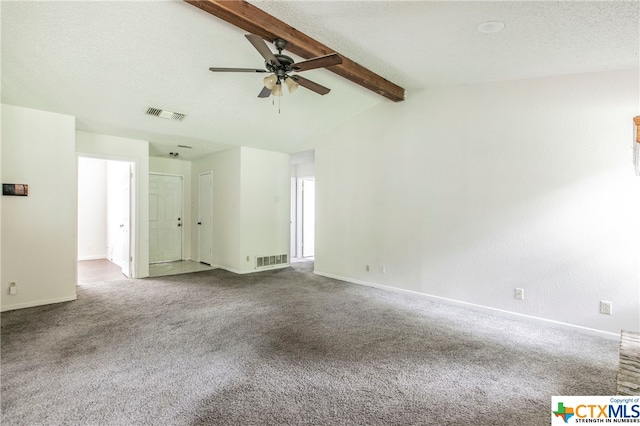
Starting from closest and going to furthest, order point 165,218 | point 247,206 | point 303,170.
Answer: point 247,206 < point 165,218 < point 303,170

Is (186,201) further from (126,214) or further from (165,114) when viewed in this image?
(165,114)

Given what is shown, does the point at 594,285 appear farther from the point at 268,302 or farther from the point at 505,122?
the point at 268,302

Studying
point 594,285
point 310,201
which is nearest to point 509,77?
point 594,285

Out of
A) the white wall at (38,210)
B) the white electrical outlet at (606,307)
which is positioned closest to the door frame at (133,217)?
the white wall at (38,210)

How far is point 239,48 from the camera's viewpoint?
3.30m

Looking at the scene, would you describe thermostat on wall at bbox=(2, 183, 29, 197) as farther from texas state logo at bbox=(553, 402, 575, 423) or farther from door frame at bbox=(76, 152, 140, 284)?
texas state logo at bbox=(553, 402, 575, 423)

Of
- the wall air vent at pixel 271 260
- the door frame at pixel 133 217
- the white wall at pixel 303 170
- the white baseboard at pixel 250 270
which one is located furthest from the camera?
the white wall at pixel 303 170

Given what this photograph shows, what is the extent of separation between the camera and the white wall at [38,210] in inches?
150

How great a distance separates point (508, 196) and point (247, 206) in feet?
14.4

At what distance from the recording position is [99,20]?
2715 mm

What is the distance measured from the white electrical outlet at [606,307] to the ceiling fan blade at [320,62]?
11.6ft

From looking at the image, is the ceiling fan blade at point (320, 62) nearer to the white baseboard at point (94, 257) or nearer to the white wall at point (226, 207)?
the white wall at point (226, 207)

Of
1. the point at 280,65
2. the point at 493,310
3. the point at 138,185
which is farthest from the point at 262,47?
the point at 138,185

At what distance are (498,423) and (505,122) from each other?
3263 mm
